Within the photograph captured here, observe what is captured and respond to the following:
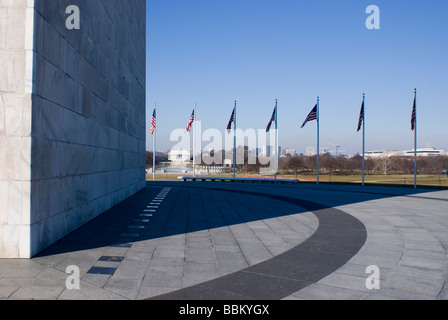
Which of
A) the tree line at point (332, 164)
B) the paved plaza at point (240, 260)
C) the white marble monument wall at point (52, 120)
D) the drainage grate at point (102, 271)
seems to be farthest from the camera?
the tree line at point (332, 164)

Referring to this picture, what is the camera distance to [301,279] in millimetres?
6430

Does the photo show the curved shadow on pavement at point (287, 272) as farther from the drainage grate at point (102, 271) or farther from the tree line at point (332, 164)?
the tree line at point (332, 164)

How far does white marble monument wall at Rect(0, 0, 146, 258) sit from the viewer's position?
7.50 meters

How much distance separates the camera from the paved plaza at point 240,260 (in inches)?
228

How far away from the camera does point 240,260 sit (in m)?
7.74

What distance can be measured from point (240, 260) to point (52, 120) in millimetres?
5491

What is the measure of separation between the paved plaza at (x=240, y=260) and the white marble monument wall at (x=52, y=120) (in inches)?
28.7

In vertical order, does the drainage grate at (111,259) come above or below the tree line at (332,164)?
below

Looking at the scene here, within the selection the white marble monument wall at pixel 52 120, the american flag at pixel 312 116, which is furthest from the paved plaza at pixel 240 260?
the american flag at pixel 312 116

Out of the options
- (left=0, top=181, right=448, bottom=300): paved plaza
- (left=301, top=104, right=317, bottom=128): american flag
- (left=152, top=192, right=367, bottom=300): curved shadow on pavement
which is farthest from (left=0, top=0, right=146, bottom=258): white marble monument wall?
(left=301, top=104, right=317, bottom=128): american flag

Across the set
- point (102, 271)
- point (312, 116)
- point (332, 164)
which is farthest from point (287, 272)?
point (332, 164)

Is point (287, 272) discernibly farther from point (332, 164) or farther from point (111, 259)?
point (332, 164)

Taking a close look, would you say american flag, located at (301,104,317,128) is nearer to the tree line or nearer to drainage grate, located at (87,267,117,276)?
drainage grate, located at (87,267,117,276)

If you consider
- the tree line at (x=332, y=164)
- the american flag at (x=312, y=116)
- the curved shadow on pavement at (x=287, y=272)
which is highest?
the american flag at (x=312, y=116)
